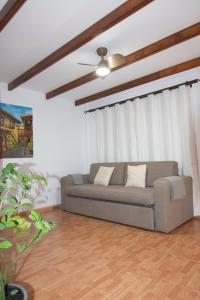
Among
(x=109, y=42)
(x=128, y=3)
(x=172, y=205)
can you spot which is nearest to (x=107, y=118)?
(x=109, y=42)

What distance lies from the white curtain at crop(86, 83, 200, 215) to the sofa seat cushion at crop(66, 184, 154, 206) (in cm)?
90

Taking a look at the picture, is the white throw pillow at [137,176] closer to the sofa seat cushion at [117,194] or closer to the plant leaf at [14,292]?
the sofa seat cushion at [117,194]

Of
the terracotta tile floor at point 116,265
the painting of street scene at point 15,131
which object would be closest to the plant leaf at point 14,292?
the terracotta tile floor at point 116,265

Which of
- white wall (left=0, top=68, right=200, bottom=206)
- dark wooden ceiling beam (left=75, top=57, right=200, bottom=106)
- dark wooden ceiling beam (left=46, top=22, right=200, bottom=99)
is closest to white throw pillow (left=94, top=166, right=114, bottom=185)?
white wall (left=0, top=68, right=200, bottom=206)

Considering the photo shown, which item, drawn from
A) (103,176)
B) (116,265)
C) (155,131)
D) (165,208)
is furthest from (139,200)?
(155,131)

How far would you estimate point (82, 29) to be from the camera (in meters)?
2.38

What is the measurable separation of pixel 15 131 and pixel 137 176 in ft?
7.96

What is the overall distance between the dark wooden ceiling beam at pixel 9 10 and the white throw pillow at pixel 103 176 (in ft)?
9.25

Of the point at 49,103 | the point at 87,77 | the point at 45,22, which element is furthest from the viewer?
the point at 49,103

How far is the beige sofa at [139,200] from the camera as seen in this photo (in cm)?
275

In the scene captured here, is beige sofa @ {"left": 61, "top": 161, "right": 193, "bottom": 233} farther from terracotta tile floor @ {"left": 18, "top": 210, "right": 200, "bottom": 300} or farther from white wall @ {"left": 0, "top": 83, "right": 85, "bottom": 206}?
white wall @ {"left": 0, "top": 83, "right": 85, "bottom": 206}

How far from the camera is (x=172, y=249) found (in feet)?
7.41

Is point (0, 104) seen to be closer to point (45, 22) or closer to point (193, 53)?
point (45, 22)

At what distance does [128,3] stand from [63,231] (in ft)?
9.41
